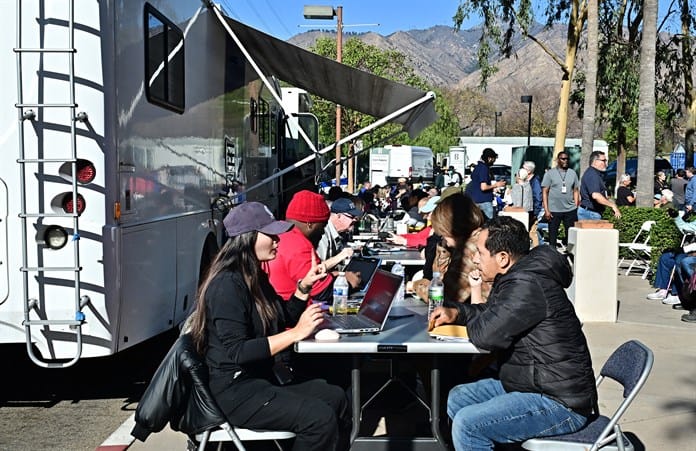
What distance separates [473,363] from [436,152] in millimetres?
73737

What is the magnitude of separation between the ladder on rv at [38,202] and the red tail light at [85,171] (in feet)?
0.31

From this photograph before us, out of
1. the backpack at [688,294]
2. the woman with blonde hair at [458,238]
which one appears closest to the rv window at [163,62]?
the woman with blonde hair at [458,238]

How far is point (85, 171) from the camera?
556cm

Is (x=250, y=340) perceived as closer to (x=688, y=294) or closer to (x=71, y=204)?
(x=71, y=204)

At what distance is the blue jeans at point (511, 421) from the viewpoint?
4223 mm

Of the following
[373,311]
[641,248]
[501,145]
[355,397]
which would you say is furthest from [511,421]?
[501,145]

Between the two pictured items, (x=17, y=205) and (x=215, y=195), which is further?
(x=215, y=195)

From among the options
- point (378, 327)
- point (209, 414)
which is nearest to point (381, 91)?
point (378, 327)

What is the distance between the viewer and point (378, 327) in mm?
4801

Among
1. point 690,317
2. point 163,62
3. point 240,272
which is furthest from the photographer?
point 690,317

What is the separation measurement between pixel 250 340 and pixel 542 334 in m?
1.43

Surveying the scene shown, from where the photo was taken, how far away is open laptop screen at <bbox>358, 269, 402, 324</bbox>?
4949 millimetres

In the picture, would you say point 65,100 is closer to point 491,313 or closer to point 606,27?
point 491,313

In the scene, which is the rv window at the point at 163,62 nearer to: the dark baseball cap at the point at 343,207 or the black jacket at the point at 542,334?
the black jacket at the point at 542,334
